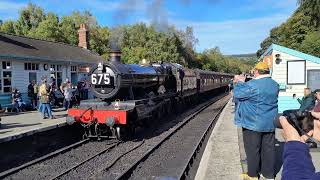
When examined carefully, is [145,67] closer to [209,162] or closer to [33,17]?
[209,162]

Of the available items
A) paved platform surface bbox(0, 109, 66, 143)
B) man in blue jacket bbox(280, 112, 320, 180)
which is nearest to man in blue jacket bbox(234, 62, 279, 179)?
man in blue jacket bbox(280, 112, 320, 180)

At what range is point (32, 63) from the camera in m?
24.8

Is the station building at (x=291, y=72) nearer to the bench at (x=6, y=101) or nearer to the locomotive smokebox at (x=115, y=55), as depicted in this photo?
the locomotive smokebox at (x=115, y=55)

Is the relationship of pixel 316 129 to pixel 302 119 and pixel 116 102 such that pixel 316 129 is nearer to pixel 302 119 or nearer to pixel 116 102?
pixel 302 119

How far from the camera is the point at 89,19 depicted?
2537 inches

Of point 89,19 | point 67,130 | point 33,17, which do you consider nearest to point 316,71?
point 67,130

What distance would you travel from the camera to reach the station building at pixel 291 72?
15.0 meters

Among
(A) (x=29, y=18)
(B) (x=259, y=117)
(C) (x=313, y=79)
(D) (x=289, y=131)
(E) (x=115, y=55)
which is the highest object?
(A) (x=29, y=18)

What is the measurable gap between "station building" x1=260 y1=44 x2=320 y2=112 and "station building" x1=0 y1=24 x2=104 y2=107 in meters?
11.3

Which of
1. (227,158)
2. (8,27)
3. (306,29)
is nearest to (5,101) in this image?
(227,158)

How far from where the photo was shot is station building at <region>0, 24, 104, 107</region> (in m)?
22.3

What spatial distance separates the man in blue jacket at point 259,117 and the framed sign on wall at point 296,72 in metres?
8.56

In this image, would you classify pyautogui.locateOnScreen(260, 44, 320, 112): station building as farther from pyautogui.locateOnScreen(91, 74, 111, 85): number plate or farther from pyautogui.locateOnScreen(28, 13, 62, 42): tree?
pyautogui.locateOnScreen(28, 13, 62, 42): tree

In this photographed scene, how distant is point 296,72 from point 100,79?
239 inches
